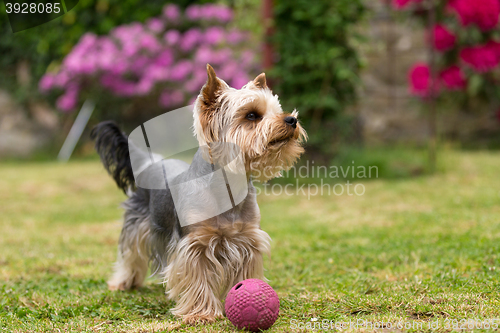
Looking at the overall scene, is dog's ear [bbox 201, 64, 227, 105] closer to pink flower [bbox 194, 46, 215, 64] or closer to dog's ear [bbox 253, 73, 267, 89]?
dog's ear [bbox 253, 73, 267, 89]

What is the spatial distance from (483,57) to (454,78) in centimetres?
69

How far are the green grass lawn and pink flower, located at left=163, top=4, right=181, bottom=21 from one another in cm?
483

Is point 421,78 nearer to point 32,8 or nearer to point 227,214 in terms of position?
point 227,214

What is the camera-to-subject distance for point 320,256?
4781mm

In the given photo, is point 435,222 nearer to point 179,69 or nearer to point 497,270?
point 497,270

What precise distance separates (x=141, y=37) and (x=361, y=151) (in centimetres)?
567

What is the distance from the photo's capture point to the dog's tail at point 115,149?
4316 millimetres

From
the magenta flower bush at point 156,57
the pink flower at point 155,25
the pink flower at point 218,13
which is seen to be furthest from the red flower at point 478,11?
the pink flower at point 155,25

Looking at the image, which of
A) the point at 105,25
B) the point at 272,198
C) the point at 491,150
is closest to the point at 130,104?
the point at 105,25

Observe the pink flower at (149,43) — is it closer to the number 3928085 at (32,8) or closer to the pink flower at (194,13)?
the pink flower at (194,13)

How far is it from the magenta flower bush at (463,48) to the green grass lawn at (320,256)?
113 inches

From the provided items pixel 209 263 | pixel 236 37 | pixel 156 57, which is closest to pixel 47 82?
pixel 156 57

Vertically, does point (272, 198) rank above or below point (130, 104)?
below

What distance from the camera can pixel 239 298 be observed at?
2.87 meters
